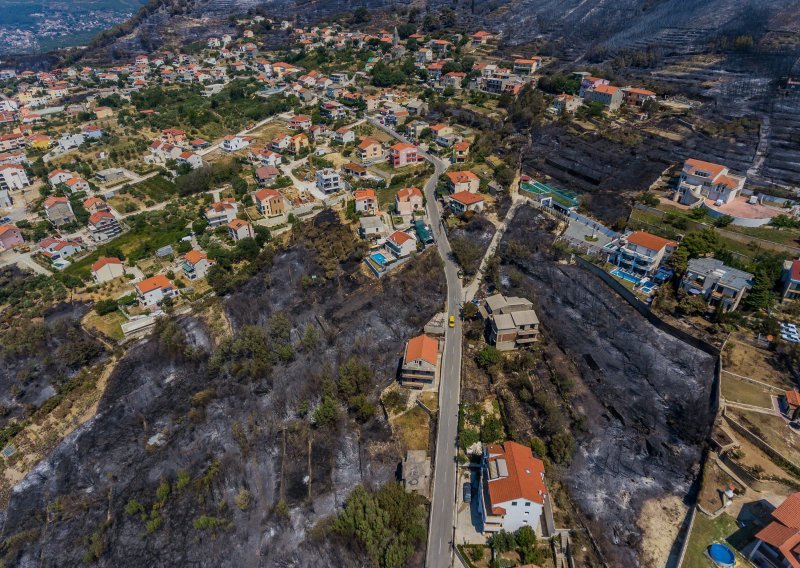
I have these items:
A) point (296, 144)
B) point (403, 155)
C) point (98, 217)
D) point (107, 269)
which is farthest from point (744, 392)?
point (98, 217)

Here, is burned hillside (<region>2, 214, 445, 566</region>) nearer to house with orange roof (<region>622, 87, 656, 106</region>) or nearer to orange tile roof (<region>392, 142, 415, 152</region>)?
orange tile roof (<region>392, 142, 415, 152</region>)

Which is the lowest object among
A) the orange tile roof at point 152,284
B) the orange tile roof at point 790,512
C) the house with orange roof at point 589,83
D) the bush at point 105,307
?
the bush at point 105,307

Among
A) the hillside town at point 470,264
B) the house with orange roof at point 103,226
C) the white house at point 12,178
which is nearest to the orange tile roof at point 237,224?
the hillside town at point 470,264

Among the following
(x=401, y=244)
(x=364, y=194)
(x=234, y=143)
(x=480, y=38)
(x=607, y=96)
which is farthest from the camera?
(x=480, y=38)

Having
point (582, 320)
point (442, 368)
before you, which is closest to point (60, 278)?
point (442, 368)

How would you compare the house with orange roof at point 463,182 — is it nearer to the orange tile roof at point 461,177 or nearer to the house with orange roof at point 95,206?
the orange tile roof at point 461,177

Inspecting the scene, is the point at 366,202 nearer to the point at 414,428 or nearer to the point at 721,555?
the point at 414,428
